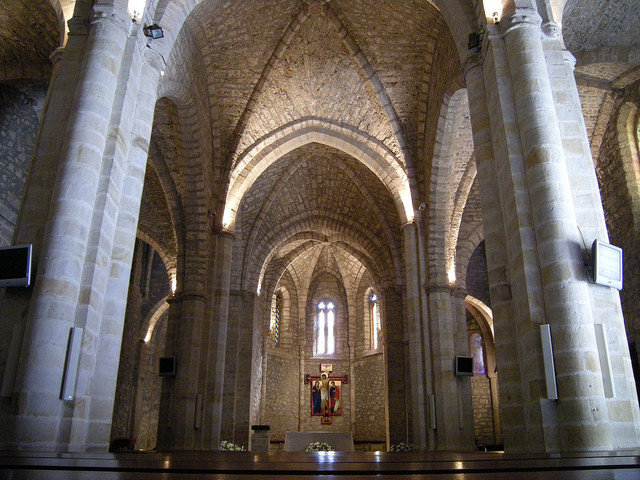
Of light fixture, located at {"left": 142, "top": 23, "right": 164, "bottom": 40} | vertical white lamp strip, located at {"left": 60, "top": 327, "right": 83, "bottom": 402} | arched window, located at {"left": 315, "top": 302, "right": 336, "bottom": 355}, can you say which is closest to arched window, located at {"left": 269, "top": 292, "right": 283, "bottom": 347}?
arched window, located at {"left": 315, "top": 302, "right": 336, "bottom": 355}

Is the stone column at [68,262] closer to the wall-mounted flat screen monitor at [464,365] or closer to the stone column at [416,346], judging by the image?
the stone column at [416,346]

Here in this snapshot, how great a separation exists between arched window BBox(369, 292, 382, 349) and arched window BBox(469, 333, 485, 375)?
14.2ft

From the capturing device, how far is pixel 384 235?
1895 cm

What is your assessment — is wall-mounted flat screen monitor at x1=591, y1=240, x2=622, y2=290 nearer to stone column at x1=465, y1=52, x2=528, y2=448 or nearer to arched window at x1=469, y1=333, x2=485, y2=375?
stone column at x1=465, y1=52, x2=528, y2=448

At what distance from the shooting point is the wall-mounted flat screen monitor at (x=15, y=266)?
526 cm

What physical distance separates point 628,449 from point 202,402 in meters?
9.72

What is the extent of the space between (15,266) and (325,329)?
22259 millimetres

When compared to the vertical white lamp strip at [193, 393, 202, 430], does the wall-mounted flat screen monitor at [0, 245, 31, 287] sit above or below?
above

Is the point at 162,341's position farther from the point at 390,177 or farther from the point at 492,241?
the point at 492,241

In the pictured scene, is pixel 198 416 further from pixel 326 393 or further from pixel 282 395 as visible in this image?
pixel 326 393

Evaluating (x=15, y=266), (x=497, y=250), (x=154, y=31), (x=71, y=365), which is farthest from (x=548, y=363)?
(x=154, y=31)

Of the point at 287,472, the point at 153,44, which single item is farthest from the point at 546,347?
the point at 153,44

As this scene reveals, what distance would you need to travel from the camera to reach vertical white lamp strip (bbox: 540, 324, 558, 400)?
499 centimetres

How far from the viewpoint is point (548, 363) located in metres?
5.05
